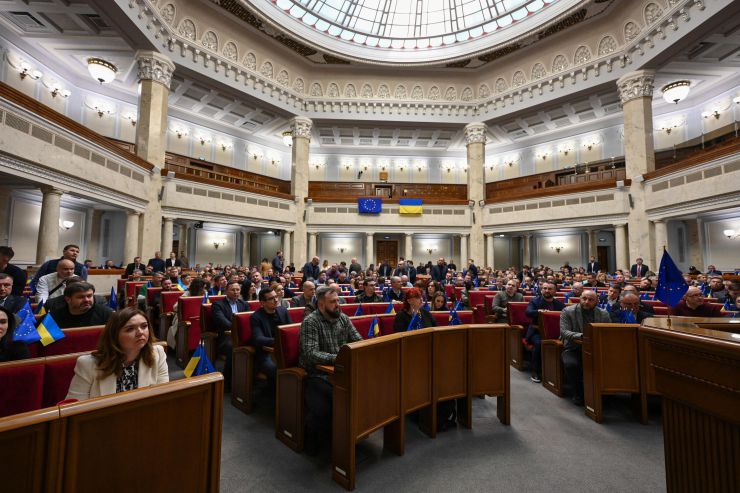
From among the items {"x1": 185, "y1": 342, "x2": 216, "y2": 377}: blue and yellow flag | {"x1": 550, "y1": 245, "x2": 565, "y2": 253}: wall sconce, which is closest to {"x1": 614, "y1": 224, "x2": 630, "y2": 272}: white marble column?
{"x1": 550, "y1": 245, "x2": 565, "y2": 253}: wall sconce

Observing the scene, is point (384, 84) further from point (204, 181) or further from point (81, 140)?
point (81, 140)

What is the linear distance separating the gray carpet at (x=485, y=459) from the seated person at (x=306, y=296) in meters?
1.85

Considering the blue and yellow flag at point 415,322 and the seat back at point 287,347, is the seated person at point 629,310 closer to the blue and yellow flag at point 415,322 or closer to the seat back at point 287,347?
the blue and yellow flag at point 415,322

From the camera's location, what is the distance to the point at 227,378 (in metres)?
4.06

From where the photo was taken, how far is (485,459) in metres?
2.62

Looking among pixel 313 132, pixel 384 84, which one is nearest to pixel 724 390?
pixel 384 84

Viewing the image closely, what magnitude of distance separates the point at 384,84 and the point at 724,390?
18011mm

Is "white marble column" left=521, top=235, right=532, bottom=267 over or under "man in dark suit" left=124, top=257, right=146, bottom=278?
over

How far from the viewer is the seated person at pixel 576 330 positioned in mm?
3688

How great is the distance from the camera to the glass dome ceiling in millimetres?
14555

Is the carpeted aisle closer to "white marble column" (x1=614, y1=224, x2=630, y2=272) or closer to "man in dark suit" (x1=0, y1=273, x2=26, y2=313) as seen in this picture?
"man in dark suit" (x1=0, y1=273, x2=26, y2=313)

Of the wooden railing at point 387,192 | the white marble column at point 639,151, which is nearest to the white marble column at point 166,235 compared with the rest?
the wooden railing at point 387,192

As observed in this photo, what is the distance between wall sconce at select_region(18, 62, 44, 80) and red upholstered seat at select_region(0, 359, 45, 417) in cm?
1383

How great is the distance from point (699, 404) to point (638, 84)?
14710 mm
